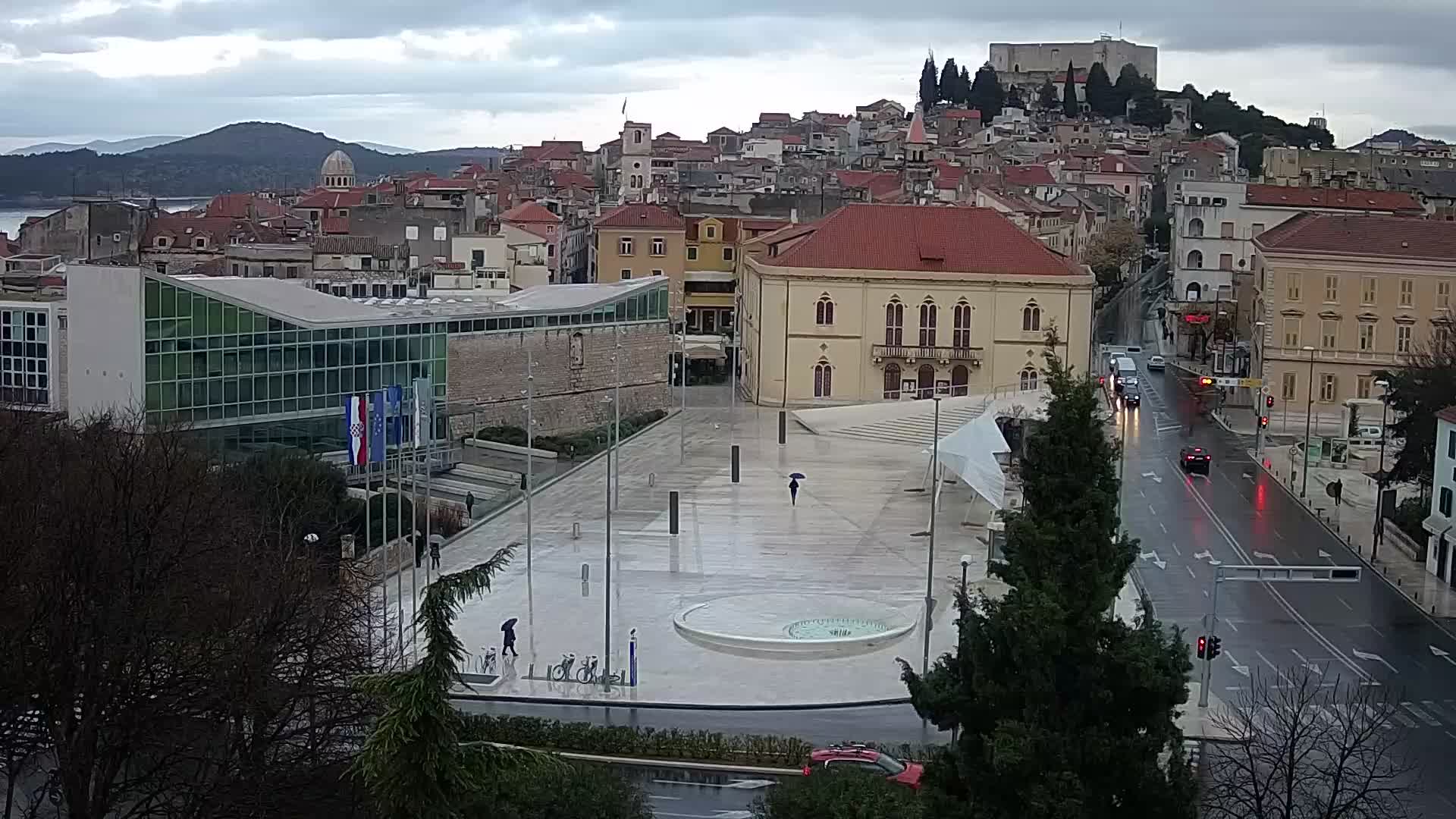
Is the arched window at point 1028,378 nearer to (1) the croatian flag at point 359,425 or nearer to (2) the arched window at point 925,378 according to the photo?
(2) the arched window at point 925,378

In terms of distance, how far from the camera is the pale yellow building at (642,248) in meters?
69.7

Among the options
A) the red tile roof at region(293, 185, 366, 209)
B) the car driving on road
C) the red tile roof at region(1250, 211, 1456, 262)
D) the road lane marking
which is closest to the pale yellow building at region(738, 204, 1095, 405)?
the red tile roof at region(1250, 211, 1456, 262)

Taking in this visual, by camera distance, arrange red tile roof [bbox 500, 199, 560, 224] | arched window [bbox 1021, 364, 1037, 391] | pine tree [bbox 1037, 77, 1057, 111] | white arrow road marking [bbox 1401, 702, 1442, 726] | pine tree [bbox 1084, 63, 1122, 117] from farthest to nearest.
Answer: pine tree [bbox 1037, 77, 1057, 111], pine tree [bbox 1084, 63, 1122, 117], red tile roof [bbox 500, 199, 560, 224], arched window [bbox 1021, 364, 1037, 391], white arrow road marking [bbox 1401, 702, 1442, 726]

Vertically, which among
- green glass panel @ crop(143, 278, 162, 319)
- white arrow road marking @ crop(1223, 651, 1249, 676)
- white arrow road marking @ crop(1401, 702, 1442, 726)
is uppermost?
green glass panel @ crop(143, 278, 162, 319)

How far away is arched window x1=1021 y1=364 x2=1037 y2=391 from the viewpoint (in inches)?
2079

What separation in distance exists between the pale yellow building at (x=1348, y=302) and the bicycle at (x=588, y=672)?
32.1 meters

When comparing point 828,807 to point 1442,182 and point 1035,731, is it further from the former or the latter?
point 1442,182

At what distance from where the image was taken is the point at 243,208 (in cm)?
9788

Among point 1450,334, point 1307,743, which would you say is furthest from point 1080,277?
point 1307,743

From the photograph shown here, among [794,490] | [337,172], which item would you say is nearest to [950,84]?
[337,172]

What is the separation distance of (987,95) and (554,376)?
13682cm

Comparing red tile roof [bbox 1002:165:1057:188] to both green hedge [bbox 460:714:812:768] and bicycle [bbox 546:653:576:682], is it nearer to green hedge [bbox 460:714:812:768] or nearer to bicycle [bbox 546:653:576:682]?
bicycle [bbox 546:653:576:682]

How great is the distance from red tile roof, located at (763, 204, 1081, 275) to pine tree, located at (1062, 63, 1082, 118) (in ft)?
398

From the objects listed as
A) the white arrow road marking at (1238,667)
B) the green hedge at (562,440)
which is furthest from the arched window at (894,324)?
the white arrow road marking at (1238,667)
